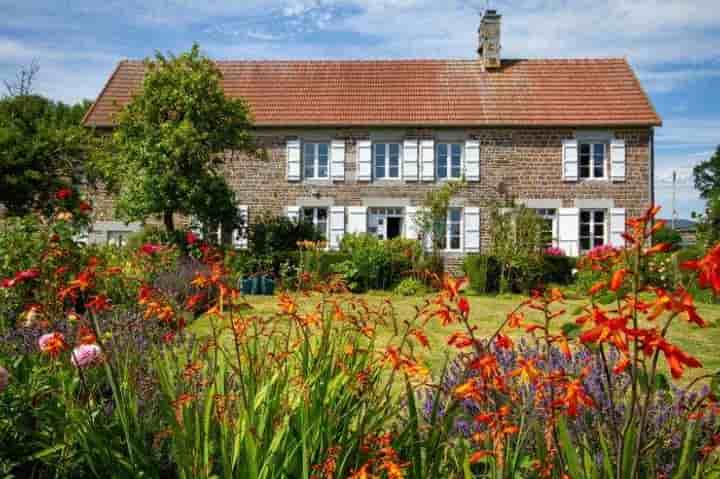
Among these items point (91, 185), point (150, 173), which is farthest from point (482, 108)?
point (91, 185)

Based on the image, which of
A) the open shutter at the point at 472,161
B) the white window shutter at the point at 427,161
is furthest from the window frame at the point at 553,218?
the white window shutter at the point at 427,161

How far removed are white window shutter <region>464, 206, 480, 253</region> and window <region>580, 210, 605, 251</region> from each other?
10.7 feet

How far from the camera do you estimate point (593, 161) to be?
19250 mm

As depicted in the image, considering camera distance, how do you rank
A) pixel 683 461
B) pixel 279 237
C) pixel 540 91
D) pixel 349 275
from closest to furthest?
pixel 683 461 → pixel 349 275 → pixel 279 237 → pixel 540 91

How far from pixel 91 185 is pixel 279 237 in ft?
22.6

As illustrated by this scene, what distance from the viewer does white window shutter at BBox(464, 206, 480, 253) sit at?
1869 centimetres

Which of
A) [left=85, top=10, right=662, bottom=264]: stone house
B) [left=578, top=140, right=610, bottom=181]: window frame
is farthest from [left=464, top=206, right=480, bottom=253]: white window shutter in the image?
[left=578, top=140, right=610, bottom=181]: window frame

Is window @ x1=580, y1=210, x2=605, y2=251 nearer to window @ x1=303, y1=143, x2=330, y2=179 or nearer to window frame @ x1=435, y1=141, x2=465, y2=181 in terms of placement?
window frame @ x1=435, y1=141, x2=465, y2=181

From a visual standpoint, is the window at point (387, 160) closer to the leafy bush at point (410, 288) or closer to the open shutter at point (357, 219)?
the open shutter at point (357, 219)

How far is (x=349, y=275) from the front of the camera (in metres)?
14.2

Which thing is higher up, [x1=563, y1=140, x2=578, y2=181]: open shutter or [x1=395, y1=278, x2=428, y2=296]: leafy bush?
[x1=563, y1=140, x2=578, y2=181]: open shutter

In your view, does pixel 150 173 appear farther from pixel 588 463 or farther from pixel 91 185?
pixel 588 463

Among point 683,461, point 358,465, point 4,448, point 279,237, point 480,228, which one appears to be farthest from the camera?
point 480,228

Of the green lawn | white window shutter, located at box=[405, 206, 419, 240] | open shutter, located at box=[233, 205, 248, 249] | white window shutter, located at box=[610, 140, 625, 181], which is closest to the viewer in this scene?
the green lawn
